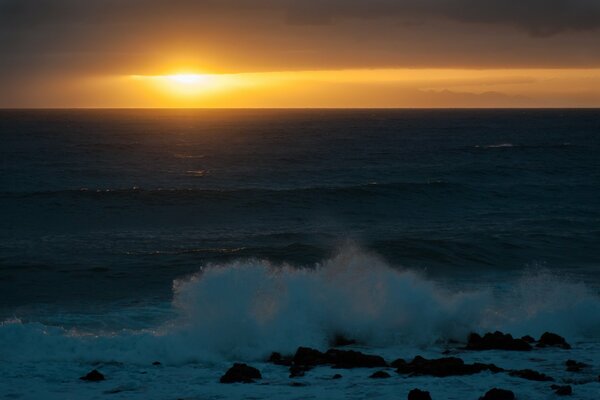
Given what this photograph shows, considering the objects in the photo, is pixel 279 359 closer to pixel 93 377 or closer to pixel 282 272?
pixel 93 377

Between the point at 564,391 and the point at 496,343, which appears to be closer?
the point at 564,391

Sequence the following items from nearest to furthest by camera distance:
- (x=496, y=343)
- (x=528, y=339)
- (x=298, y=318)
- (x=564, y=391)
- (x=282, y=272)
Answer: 1. (x=564, y=391)
2. (x=496, y=343)
3. (x=528, y=339)
4. (x=298, y=318)
5. (x=282, y=272)

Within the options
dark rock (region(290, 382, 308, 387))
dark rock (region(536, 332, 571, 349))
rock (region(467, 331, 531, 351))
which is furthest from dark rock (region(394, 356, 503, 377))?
dark rock (region(536, 332, 571, 349))

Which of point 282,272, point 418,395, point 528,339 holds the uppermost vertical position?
point 282,272

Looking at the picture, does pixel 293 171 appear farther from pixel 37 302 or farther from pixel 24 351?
pixel 24 351

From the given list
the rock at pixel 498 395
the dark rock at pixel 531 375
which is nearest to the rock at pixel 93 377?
the rock at pixel 498 395

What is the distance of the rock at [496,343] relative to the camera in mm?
13625

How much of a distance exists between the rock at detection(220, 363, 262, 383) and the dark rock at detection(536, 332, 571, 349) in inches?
207

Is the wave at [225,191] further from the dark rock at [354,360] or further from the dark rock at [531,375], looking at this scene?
the dark rock at [531,375]

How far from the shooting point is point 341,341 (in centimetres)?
1510

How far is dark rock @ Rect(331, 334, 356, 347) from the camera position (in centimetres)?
1498

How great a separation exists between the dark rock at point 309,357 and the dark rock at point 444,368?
135 centimetres

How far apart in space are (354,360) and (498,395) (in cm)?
288

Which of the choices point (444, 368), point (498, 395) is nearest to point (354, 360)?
point (444, 368)
